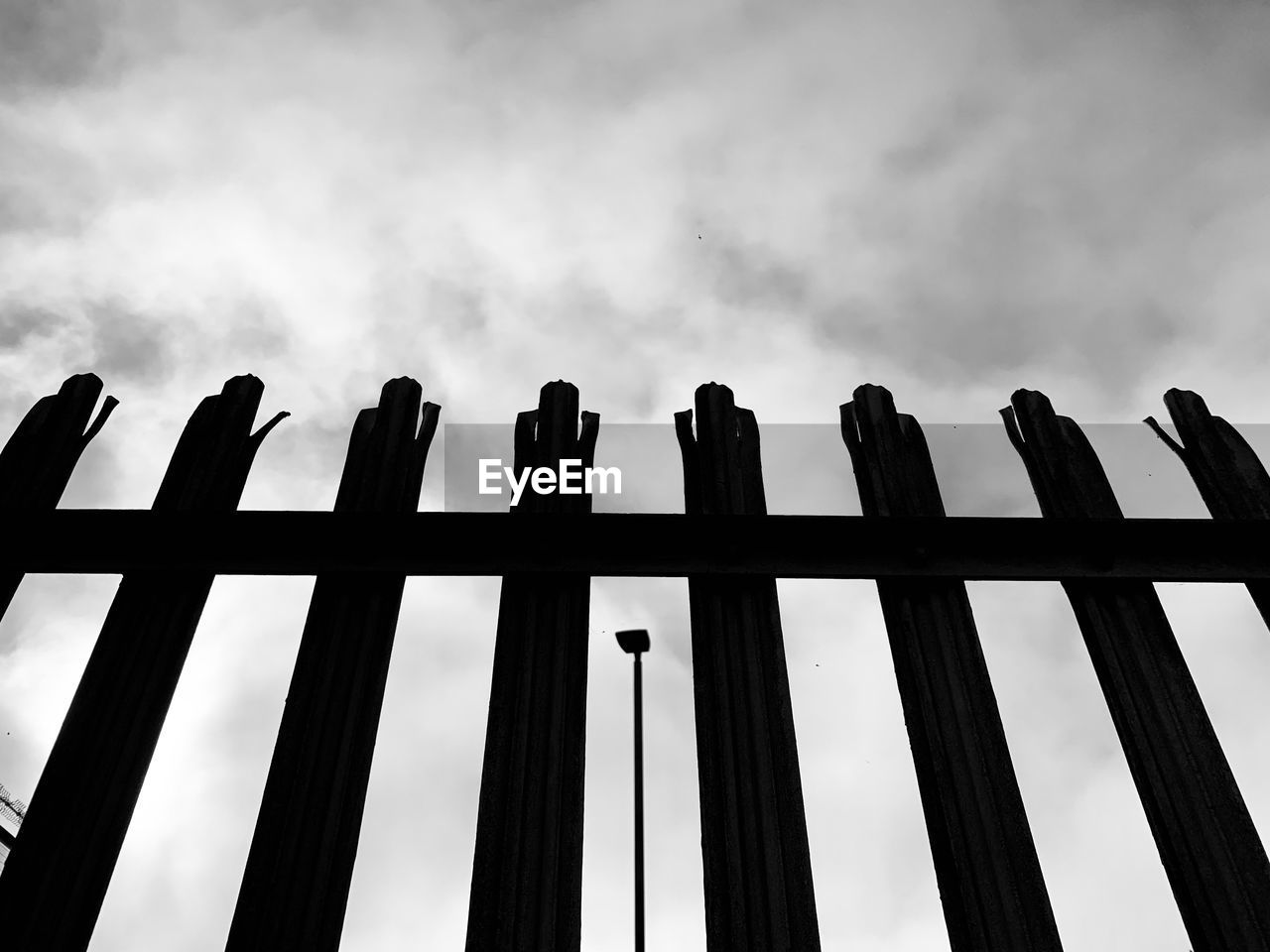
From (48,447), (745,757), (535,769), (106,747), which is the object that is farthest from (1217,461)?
(48,447)

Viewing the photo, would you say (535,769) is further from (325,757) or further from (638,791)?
(638,791)

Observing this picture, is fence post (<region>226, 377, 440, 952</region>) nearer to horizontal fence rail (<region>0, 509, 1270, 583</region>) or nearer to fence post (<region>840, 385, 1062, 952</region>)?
horizontal fence rail (<region>0, 509, 1270, 583</region>)

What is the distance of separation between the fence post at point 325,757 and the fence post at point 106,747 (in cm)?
34

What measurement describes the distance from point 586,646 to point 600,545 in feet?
0.89

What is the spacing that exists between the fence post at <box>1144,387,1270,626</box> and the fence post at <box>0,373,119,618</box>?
11.1 ft

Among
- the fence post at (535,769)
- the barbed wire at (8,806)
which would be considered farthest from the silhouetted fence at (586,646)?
the barbed wire at (8,806)

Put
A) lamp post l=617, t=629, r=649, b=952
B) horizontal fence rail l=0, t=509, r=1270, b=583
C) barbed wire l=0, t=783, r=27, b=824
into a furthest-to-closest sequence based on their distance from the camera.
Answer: barbed wire l=0, t=783, r=27, b=824, lamp post l=617, t=629, r=649, b=952, horizontal fence rail l=0, t=509, r=1270, b=583

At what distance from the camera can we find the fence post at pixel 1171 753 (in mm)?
1869

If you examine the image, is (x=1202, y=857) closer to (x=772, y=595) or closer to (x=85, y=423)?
(x=772, y=595)

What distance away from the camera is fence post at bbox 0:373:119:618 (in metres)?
2.40

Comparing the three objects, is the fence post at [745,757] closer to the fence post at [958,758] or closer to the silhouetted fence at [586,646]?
the silhouetted fence at [586,646]

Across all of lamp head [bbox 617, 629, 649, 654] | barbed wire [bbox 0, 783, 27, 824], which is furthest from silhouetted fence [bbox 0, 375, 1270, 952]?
barbed wire [bbox 0, 783, 27, 824]

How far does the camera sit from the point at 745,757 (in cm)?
201

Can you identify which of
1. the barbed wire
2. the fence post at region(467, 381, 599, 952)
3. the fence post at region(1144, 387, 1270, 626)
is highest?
the barbed wire
